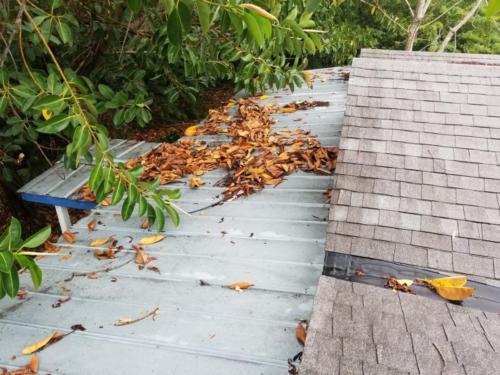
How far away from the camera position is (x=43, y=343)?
2.07 m

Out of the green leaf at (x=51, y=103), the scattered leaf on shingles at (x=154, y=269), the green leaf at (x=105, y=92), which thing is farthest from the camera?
the green leaf at (x=105, y=92)

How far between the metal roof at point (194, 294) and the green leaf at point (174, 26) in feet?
4.72

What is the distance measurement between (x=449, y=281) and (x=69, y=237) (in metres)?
2.67

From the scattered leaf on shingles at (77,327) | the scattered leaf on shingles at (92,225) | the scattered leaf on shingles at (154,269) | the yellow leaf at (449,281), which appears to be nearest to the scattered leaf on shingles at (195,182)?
the scattered leaf on shingles at (92,225)

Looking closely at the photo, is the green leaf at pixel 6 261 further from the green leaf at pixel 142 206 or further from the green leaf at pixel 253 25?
the green leaf at pixel 253 25

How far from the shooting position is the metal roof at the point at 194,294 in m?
1.94

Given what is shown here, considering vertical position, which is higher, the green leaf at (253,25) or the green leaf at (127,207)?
the green leaf at (253,25)

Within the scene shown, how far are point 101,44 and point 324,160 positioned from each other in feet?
10.2

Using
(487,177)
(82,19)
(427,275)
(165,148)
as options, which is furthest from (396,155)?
(82,19)

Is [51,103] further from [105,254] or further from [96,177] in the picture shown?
[105,254]

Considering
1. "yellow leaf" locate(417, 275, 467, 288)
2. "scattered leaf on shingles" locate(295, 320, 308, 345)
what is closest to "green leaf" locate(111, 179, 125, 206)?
"scattered leaf on shingles" locate(295, 320, 308, 345)

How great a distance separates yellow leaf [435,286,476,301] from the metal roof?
67cm

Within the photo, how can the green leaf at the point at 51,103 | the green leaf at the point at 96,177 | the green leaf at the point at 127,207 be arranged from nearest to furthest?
the green leaf at the point at 51,103
the green leaf at the point at 96,177
the green leaf at the point at 127,207

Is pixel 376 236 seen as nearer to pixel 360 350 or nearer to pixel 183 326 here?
pixel 360 350
